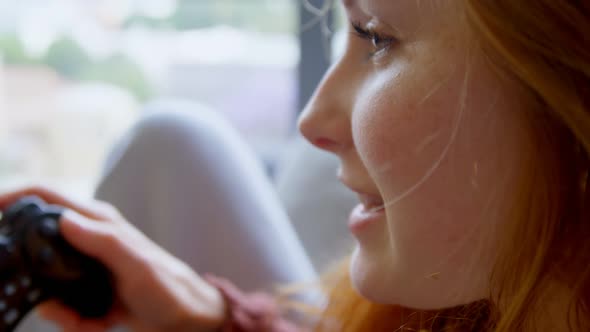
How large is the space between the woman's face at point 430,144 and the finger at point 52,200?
283mm

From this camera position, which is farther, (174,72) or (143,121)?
(174,72)

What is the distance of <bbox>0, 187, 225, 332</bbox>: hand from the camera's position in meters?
0.58

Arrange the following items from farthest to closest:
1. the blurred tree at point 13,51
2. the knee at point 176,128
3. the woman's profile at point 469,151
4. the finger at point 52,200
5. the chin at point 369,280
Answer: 1. the blurred tree at point 13,51
2. the knee at point 176,128
3. the finger at point 52,200
4. the chin at point 369,280
5. the woman's profile at point 469,151

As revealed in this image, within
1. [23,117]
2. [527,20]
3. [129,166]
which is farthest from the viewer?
[23,117]

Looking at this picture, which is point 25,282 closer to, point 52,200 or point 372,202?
point 52,200

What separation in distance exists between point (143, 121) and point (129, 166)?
7 centimetres

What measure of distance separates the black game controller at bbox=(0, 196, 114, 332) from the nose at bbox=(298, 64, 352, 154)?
22 cm

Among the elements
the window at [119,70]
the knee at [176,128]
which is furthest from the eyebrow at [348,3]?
the window at [119,70]

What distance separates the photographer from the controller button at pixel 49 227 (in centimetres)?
57

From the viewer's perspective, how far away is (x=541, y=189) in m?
0.42

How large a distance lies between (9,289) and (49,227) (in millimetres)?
59

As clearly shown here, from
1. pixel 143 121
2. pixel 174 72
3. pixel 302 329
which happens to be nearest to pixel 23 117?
pixel 174 72

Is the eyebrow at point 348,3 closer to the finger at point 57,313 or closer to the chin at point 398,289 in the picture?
the chin at point 398,289

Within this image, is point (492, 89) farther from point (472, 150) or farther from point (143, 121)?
A: point (143, 121)
